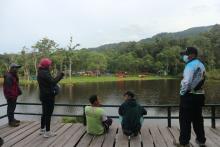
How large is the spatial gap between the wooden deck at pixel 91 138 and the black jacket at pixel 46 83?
98 cm

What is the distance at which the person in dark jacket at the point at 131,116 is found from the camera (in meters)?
6.84

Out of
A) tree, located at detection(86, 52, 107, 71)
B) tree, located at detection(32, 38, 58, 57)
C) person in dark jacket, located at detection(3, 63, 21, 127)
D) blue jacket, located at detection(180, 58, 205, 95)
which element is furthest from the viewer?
tree, located at detection(86, 52, 107, 71)

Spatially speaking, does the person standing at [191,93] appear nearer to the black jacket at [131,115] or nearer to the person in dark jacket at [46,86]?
the black jacket at [131,115]

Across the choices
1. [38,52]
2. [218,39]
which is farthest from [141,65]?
[38,52]

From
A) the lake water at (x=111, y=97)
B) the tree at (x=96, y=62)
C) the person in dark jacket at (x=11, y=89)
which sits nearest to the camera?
the person in dark jacket at (x=11, y=89)

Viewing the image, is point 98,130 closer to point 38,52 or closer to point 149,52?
point 38,52

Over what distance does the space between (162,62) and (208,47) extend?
14.5 metres

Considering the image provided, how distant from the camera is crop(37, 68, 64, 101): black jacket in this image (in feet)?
22.5

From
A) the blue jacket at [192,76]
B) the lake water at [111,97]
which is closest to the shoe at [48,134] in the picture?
the blue jacket at [192,76]

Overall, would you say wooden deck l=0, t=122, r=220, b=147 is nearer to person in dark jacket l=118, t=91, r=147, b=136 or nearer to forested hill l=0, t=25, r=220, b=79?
person in dark jacket l=118, t=91, r=147, b=136

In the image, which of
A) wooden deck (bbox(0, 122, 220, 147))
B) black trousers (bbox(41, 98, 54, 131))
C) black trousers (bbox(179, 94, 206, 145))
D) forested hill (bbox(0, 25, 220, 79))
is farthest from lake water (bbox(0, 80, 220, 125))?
forested hill (bbox(0, 25, 220, 79))

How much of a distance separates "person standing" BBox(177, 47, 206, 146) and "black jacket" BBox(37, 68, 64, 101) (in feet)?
8.69

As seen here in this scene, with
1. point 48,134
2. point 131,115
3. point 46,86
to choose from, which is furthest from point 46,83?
point 131,115

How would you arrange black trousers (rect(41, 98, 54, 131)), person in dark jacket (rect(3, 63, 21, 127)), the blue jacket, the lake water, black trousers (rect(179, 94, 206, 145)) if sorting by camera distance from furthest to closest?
the lake water < person in dark jacket (rect(3, 63, 21, 127)) < black trousers (rect(41, 98, 54, 131)) < black trousers (rect(179, 94, 206, 145)) < the blue jacket
